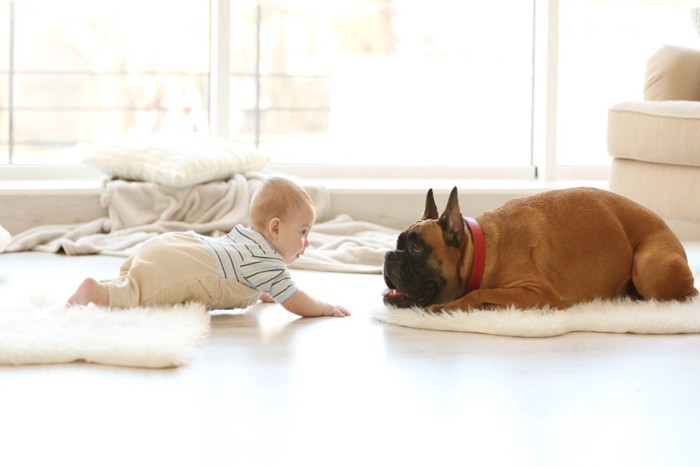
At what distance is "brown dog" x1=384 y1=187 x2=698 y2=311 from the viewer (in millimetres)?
2377

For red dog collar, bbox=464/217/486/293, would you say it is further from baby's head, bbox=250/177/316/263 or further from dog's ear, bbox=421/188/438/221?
baby's head, bbox=250/177/316/263

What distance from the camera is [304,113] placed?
16.3ft

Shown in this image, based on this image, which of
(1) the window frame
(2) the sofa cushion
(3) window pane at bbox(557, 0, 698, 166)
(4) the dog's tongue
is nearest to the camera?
(4) the dog's tongue

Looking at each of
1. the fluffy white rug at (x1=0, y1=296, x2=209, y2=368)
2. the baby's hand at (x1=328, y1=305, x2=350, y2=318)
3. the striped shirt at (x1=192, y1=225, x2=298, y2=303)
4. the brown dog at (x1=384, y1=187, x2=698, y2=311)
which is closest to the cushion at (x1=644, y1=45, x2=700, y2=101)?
the brown dog at (x1=384, y1=187, x2=698, y2=311)

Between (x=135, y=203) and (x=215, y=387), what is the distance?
226cm

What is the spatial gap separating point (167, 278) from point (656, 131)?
194 cm

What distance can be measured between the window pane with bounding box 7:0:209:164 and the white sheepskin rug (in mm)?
2646

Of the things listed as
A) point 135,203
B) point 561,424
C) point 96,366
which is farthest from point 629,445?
point 135,203

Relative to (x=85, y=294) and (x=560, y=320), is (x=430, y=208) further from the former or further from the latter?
(x=85, y=294)

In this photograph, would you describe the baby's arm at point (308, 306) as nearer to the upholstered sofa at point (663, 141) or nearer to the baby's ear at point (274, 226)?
the baby's ear at point (274, 226)

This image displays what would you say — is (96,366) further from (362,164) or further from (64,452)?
(362,164)

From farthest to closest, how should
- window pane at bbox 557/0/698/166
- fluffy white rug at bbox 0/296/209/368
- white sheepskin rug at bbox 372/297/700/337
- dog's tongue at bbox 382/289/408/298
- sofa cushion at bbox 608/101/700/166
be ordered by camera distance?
window pane at bbox 557/0/698/166 < sofa cushion at bbox 608/101/700/166 < dog's tongue at bbox 382/289/408/298 < white sheepskin rug at bbox 372/297/700/337 < fluffy white rug at bbox 0/296/209/368

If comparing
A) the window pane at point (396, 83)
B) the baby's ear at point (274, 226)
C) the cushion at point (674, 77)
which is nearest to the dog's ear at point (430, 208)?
the baby's ear at point (274, 226)

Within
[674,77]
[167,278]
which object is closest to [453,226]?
[167,278]
